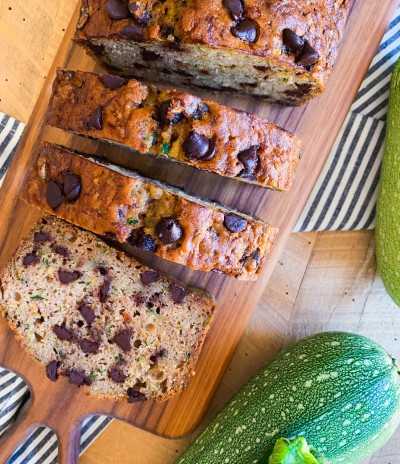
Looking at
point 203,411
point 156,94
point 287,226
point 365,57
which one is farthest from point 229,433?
point 365,57

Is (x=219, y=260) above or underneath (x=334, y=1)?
underneath

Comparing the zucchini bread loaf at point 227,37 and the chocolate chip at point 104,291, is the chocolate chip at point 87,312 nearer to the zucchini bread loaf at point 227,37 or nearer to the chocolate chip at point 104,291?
the chocolate chip at point 104,291

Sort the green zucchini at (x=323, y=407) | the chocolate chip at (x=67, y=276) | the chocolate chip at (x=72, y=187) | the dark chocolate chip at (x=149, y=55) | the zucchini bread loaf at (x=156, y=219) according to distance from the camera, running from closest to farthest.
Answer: the zucchini bread loaf at (x=156, y=219), the chocolate chip at (x=72, y=187), the dark chocolate chip at (x=149, y=55), the green zucchini at (x=323, y=407), the chocolate chip at (x=67, y=276)

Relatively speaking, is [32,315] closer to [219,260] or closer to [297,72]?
[219,260]

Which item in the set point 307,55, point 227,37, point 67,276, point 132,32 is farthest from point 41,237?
point 307,55

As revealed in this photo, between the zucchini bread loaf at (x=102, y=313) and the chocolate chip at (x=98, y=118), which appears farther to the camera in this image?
the zucchini bread loaf at (x=102, y=313)

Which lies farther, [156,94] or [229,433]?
[229,433]

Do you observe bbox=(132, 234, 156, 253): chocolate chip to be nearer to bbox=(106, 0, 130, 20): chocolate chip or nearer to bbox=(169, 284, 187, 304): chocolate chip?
bbox=(169, 284, 187, 304): chocolate chip

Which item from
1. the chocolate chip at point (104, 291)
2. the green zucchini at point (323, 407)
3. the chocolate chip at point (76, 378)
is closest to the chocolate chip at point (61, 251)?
the chocolate chip at point (104, 291)
